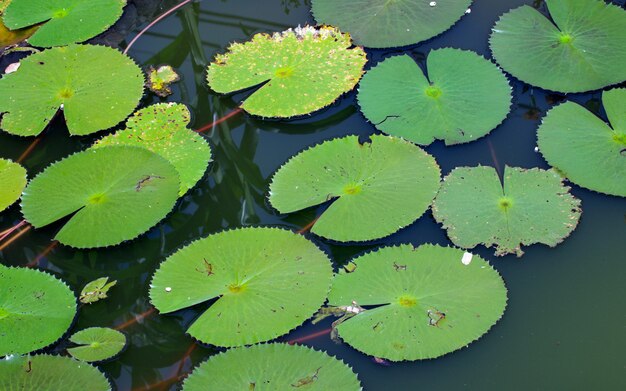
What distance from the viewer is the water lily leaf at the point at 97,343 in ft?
9.33

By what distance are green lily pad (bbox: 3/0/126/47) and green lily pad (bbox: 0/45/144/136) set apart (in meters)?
0.16

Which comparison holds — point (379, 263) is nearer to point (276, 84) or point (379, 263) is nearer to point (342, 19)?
point (276, 84)

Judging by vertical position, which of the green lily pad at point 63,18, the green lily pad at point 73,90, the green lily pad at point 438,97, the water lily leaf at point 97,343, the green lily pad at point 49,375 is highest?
the green lily pad at point 63,18

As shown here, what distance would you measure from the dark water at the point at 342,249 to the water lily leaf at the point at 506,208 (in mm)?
77

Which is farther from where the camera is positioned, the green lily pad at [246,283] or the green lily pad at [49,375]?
the green lily pad at [246,283]

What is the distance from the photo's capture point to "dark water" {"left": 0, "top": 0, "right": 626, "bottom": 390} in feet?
8.98

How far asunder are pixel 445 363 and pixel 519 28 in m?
2.00

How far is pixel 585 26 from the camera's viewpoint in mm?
3795

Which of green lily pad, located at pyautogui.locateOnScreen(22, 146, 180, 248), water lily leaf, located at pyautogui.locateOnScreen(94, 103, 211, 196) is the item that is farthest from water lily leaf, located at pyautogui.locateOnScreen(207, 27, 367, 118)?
green lily pad, located at pyautogui.locateOnScreen(22, 146, 180, 248)

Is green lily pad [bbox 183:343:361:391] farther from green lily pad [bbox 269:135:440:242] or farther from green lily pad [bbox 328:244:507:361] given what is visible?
green lily pad [bbox 269:135:440:242]

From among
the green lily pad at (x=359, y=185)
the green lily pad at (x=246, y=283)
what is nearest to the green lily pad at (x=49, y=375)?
the green lily pad at (x=246, y=283)

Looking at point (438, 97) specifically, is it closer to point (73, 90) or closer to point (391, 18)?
point (391, 18)

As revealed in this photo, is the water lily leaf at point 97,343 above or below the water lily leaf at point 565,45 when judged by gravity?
below

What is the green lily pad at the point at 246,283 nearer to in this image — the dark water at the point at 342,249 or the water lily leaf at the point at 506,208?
the dark water at the point at 342,249
